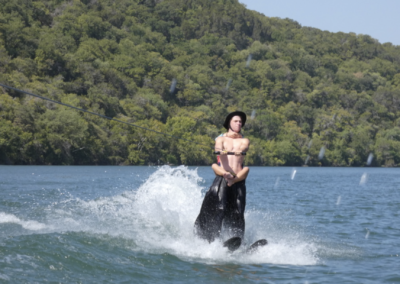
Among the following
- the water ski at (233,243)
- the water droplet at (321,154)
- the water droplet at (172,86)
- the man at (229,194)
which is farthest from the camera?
the water droplet at (172,86)

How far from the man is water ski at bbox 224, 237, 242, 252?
38 cm

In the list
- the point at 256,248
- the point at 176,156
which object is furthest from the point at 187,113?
the point at 256,248

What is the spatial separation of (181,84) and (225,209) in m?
96.6

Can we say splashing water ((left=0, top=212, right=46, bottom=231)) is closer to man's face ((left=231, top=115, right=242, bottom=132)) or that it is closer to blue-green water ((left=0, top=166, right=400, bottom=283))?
blue-green water ((left=0, top=166, right=400, bottom=283))

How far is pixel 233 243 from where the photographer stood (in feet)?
29.5

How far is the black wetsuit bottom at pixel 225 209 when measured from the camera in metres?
9.37

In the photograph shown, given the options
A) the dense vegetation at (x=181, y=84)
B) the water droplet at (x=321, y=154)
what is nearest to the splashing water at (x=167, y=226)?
the dense vegetation at (x=181, y=84)

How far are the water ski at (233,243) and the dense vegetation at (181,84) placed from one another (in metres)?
47.1

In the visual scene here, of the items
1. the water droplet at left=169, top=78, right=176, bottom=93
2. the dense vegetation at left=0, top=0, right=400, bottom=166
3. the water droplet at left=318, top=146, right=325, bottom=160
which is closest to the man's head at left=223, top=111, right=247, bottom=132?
the dense vegetation at left=0, top=0, right=400, bottom=166

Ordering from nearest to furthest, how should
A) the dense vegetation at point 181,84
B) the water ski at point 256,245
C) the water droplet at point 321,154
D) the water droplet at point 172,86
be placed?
the water ski at point 256,245 < the dense vegetation at point 181,84 < the water droplet at point 321,154 < the water droplet at point 172,86

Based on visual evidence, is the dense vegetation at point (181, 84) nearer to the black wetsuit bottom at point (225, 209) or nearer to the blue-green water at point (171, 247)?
the blue-green water at point (171, 247)

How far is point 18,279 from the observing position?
22.8 feet

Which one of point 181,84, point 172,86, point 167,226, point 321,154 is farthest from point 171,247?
point 181,84

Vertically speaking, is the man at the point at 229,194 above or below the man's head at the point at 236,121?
below
